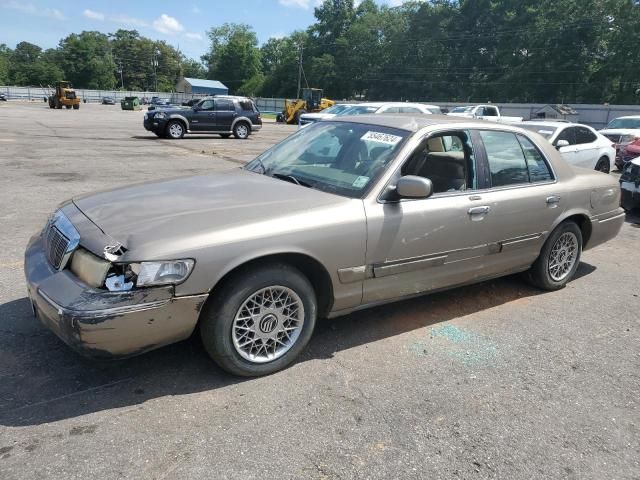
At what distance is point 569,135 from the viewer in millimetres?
11109

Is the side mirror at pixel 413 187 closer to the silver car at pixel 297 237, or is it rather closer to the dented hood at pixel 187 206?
the silver car at pixel 297 237

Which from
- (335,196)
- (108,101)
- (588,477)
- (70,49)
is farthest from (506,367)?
(70,49)

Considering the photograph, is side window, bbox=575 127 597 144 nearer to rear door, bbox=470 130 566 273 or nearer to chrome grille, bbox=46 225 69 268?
rear door, bbox=470 130 566 273

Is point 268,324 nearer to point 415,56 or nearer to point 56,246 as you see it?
point 56,246

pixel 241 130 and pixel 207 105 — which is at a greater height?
pixel 207 105

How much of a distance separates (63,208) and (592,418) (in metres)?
3.67

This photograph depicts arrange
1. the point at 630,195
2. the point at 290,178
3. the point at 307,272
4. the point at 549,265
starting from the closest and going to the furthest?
the point at 307,272
the point at 290,178
the point at 549,265
the point at 630,195

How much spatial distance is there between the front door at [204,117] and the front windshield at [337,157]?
17956 millimetres

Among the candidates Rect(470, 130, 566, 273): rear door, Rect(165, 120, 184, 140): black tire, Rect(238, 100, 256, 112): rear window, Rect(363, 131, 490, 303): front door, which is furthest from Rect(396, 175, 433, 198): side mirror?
Rect(238, 100, 256, 112): rear window

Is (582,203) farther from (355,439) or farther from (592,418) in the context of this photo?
(355,439)

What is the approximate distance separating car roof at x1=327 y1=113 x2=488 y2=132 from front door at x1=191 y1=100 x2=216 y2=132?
709 inches

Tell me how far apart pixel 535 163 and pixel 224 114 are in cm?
1907

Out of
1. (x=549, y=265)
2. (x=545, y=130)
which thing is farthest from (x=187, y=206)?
(x=545, y=130)

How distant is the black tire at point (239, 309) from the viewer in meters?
3.01
